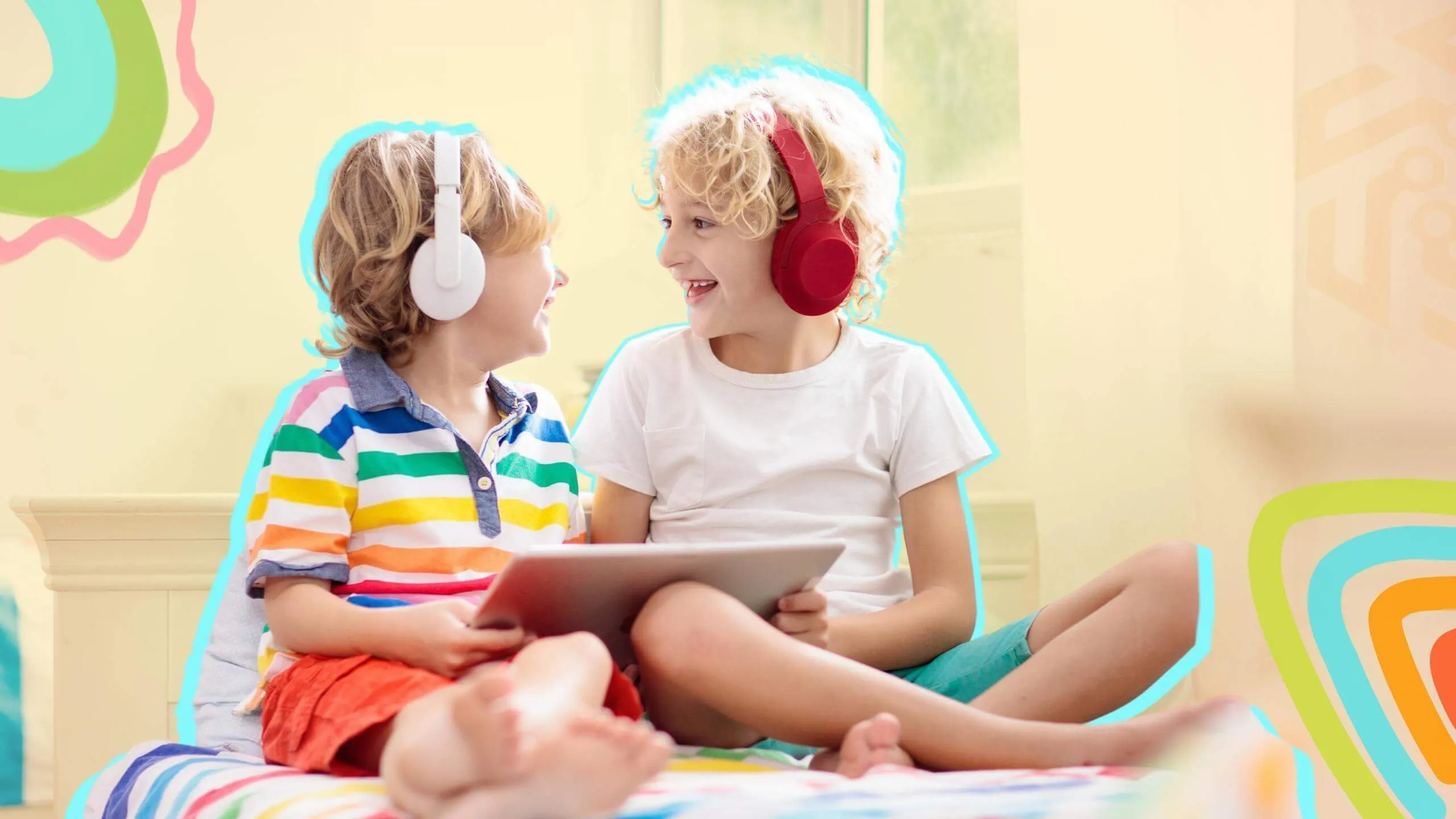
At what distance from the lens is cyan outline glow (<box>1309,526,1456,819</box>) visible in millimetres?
1324

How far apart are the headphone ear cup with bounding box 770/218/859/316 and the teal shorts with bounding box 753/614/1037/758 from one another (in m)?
0.32

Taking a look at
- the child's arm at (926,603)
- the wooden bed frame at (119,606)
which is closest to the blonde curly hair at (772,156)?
the child's arm at (926,603)

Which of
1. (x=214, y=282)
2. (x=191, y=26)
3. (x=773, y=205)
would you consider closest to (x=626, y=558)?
(x=773, y=205)

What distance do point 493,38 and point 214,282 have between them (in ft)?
1.63

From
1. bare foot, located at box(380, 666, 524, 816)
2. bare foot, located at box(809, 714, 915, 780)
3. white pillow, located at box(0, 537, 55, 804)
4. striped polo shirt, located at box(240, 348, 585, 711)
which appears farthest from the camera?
white pillow, located at box(0, 537, 55, 804)

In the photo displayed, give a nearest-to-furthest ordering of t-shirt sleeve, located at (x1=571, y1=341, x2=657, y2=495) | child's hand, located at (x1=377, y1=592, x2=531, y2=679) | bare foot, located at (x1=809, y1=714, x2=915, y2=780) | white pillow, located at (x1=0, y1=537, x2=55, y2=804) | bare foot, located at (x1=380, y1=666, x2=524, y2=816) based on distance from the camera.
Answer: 1. bare foot, located at (x1=380, y1=666, x2=524, y2=816)
2. bare foot, located at (x1=809, y1=714, x2=915, y2=780)
3. child's hand, located at (x1=377, y1=592, x2=531, y2=679)
4. t-shirt sleeve, located at (x1=571, y1=341, x2=657, y2=495)
5. white pillow, located at (x1=0, y1=537, x2=55, y2=804)

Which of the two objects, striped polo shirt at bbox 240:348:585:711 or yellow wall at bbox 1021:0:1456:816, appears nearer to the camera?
striped polo shirt at bbox 240:348:585:711

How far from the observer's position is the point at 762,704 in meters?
0.85

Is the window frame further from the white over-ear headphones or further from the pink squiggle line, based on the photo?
the white over-ear headphones

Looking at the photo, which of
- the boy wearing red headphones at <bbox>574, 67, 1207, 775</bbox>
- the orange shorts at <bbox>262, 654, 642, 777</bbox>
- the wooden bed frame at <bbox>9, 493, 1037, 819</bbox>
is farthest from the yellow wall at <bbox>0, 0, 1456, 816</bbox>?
the orange shorts at <bbox>262, 654, 642, 777</bbox>

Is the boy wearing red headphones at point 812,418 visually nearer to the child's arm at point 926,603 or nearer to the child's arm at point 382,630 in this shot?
the child's arm at point 926,603

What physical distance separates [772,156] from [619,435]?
0.30 metres

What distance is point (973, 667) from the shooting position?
1102 millimetres

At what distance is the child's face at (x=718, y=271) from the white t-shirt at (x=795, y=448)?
0.06 m
